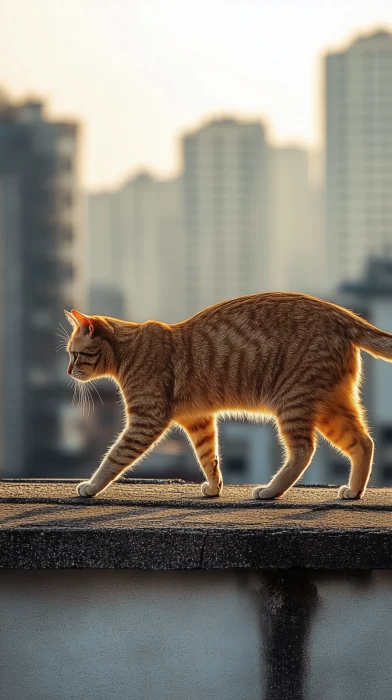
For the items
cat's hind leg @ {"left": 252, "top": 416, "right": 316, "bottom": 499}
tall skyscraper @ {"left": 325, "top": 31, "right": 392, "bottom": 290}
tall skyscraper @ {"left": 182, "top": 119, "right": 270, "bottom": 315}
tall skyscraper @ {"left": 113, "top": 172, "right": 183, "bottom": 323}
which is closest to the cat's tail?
cat's hind leg @ {"left": 252, "top": 416, "right": 316, "bottom": 499}

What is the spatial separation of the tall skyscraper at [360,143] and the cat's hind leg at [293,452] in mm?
98973

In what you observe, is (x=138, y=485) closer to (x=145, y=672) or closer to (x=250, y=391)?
(x=250, y=391)

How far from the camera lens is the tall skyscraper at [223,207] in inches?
4353

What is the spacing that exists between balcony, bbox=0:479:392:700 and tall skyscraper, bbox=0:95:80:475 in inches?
2803

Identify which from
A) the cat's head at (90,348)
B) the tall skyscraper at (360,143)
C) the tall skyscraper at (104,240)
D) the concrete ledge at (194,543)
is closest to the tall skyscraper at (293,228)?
the tall skyscraper at (360,143)

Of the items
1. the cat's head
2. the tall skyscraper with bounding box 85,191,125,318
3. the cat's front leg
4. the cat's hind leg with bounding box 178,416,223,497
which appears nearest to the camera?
the cat's front leg

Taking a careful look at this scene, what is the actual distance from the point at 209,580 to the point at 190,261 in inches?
4390

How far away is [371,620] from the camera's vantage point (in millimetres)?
3723

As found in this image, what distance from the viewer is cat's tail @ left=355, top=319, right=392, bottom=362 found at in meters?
4.98

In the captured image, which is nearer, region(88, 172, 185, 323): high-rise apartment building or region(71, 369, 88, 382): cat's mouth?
region(71, 369, 88, 382): cat's mouth

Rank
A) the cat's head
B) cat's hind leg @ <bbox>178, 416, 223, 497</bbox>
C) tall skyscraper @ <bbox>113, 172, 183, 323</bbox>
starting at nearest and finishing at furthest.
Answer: cat's hind leg @ <bbox>178, 416, 223, 497</bbox> → the cat's head → tall skyscraper @ <bbox>113, 172, 183, 323</bbox>

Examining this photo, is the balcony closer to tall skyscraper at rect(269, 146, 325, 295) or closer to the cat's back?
the cat's back

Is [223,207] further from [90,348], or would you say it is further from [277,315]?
[277,315]

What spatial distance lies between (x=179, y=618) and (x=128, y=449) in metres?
1.46
